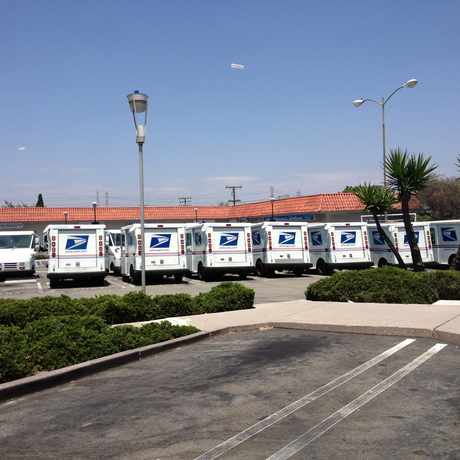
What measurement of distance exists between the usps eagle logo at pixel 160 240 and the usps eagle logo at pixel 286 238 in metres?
5.13

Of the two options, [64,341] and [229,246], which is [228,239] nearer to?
[229,246]

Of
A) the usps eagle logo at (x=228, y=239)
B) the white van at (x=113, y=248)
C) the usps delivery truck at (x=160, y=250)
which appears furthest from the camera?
the white van at (x=113, y=248)

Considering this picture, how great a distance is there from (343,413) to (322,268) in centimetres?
2122

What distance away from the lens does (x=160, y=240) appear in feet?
74.4

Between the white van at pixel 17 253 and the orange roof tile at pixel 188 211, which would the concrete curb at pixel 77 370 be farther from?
the orange roof tile at pixel 188 211

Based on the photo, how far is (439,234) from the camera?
85.5ft

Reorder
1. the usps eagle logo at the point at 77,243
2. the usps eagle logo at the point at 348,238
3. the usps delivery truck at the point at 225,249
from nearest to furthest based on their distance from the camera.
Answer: the usps eagle logo at the point at 77,243 → the usps delivery truck at the point at 225,249 → the usps eagle logo at the point at 348,238

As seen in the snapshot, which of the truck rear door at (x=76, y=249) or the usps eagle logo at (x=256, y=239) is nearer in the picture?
the truck rear door at (x=76, y=249)

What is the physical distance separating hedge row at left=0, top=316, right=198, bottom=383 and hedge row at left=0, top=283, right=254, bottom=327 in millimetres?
1901

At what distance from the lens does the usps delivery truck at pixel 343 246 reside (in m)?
25.4

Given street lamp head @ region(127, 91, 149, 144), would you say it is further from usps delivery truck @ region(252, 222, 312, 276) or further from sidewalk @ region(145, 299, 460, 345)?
usps delivery truck @ region(252, 222, 312, 276)

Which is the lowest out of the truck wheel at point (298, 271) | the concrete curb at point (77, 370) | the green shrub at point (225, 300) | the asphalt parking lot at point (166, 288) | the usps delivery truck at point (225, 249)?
the concrete curb at point (77, 370)

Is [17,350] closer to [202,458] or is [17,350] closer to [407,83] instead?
[202,458]

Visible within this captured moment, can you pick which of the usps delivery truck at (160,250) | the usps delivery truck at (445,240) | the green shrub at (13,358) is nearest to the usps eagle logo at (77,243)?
the usps delivery truck at (160,250)
